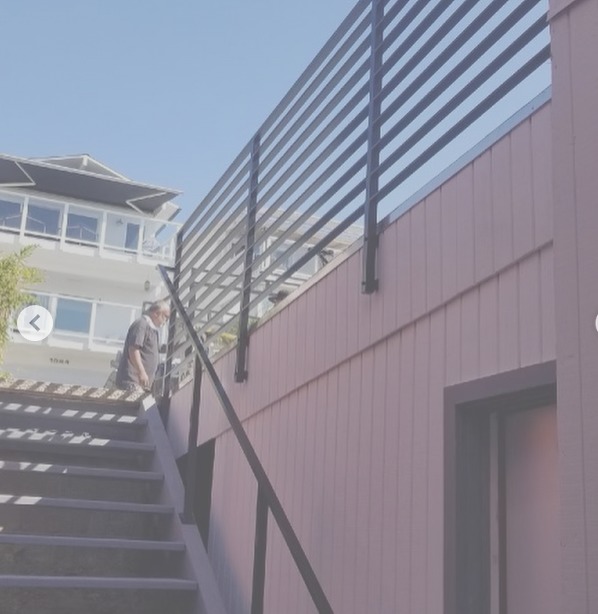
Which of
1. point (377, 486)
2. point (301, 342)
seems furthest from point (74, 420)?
point (377, 486)

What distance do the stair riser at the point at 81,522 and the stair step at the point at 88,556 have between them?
0.25 metres

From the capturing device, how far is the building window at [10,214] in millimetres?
28078

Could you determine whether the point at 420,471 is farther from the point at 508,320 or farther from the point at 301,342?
the point at 301,342

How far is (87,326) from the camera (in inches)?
1041

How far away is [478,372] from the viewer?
276 centimetres

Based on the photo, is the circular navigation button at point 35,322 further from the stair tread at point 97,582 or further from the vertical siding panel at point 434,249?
the vertical siding panel at point 434,249

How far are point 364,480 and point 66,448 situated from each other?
260cm

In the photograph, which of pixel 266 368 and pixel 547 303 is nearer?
pixel 547 303

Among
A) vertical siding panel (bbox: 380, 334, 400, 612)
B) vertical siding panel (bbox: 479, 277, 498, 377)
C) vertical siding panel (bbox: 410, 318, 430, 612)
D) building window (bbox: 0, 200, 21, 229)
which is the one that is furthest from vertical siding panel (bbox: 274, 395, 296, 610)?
building window (bbox: 0, 200, 21, 229)

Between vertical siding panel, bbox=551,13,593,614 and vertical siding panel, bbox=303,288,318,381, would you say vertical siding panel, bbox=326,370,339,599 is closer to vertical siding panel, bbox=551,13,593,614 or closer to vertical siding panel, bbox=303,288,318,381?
vertical siding panel, bbox=303,288,318,381

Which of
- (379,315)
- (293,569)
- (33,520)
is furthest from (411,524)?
(33,520)

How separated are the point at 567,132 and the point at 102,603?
9.65 ft

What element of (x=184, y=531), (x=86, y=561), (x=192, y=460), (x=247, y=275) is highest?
(x=247, y=275)

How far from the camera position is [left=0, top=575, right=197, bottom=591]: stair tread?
392 cm
